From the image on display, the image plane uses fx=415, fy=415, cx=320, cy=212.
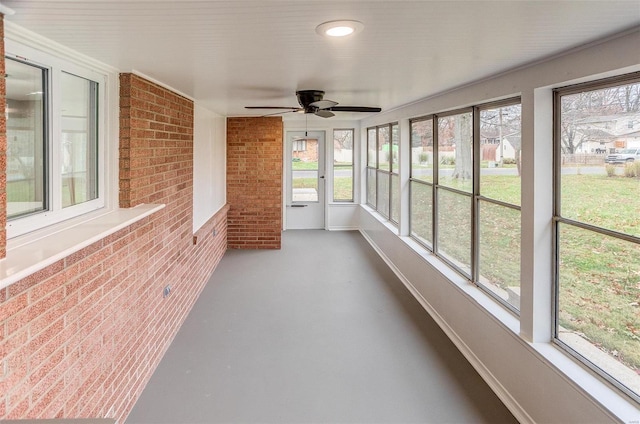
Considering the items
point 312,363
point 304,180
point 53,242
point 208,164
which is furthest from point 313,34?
point 304,180

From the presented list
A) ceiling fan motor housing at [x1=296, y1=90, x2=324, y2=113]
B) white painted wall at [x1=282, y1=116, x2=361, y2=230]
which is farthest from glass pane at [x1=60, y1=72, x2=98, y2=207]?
white painted wall at [x1=282, y1=116, x2=361, y2=230]

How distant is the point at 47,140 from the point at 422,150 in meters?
4.19

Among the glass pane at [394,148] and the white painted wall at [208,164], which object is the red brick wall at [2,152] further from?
the glass pane at [394,148]

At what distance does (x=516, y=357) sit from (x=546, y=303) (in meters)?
0.42

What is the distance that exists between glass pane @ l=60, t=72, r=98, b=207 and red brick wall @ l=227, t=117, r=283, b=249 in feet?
14.8

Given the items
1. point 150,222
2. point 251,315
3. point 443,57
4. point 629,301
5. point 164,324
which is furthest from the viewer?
point 251,315

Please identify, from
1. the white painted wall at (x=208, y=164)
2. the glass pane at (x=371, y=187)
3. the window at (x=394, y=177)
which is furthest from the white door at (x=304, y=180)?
the window at (x=394, y=177)

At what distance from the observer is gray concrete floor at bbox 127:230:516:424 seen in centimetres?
273

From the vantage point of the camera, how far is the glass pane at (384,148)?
708 cm

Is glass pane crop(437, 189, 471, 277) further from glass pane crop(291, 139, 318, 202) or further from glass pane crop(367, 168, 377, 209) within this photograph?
glass pane crop(291, 139, 318, 202)

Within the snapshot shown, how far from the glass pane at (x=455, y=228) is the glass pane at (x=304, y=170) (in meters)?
4.74

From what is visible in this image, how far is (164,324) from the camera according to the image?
11.7 feet

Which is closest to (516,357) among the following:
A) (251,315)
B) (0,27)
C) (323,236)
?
(251,315)

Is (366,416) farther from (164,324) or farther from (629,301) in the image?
(164,324)
